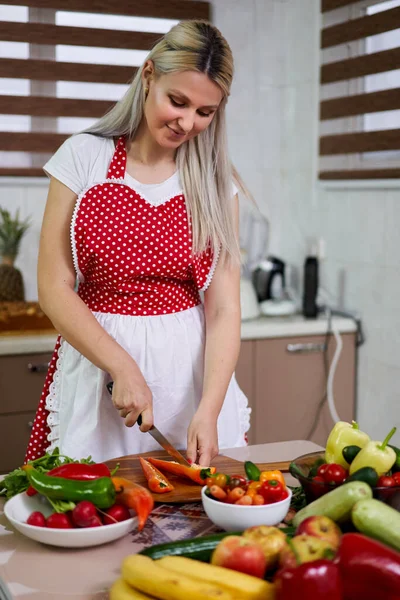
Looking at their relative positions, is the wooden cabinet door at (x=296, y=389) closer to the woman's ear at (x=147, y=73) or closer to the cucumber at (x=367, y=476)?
the woman's ear at (x=147, y=73)

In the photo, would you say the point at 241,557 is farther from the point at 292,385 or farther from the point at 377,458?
the point at 292,385

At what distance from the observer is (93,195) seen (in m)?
1.64

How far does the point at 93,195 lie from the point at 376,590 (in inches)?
40.4

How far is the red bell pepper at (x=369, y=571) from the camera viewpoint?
2.83 feet

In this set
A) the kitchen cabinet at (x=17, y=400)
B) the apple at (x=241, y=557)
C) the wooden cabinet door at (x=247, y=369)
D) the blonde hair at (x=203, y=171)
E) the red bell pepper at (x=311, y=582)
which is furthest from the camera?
the wooden cabinet door at (x=247, y=369)

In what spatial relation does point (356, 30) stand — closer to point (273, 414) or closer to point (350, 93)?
point (350, 93)

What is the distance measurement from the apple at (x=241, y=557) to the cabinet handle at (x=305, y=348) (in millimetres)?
1892

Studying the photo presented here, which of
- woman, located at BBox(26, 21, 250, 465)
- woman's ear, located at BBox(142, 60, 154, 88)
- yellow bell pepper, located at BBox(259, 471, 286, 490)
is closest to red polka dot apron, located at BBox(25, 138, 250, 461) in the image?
woman, located at BBox(26, 21, 250, 465)

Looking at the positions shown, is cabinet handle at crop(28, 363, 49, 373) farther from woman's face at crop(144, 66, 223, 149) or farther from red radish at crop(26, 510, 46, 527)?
red radish at crop(26, 510, 46, 527)

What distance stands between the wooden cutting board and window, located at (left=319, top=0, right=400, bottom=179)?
4.68ft

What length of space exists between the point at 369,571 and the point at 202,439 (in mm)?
684

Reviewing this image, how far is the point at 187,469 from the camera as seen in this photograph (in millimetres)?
1373

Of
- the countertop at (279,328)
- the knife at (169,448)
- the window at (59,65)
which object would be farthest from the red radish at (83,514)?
the window at (59,65)

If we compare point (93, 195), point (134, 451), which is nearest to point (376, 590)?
point (134, 451)
